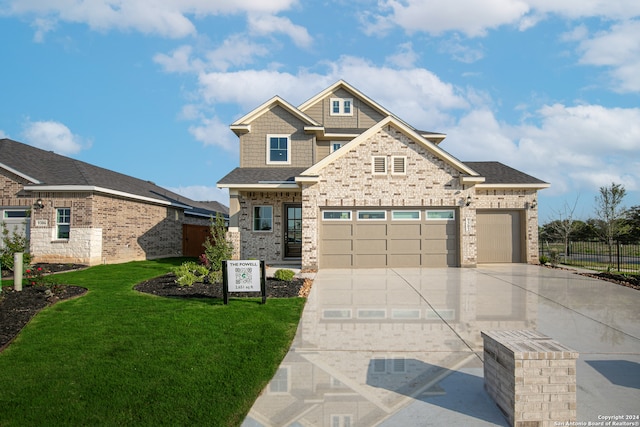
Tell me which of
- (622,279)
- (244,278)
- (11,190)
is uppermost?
(11,190)

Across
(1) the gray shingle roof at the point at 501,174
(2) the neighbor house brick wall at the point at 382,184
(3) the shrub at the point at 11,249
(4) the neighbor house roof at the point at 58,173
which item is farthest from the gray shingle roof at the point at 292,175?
(3) the shrub at the point at 11,249

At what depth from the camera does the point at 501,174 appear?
18562 millimetres

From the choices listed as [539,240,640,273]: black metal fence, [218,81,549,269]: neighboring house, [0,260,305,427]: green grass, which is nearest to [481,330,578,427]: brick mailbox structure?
[0,260,305,427]: green grass

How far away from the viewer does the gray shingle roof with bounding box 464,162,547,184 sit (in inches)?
703

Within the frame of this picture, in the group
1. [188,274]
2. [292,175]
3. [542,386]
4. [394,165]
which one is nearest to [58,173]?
[292,175]

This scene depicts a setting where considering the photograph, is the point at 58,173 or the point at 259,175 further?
the point at 259,175

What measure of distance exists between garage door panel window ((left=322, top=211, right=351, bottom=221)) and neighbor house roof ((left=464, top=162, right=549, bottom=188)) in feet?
19.1

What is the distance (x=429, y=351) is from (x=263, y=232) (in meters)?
13.1

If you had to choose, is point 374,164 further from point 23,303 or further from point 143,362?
point 143,362

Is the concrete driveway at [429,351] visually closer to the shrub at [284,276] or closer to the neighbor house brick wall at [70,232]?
the shrub at [284,276]

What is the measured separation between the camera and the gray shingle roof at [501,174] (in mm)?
17859

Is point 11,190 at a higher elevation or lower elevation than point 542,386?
higher

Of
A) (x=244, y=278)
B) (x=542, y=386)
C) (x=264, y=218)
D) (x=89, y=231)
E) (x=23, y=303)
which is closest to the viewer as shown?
(x=542, y=386)

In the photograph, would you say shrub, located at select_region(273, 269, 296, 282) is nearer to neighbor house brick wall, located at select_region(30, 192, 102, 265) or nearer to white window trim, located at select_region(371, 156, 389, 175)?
white window trim, located at select_region(371, 156, 389, 175)
